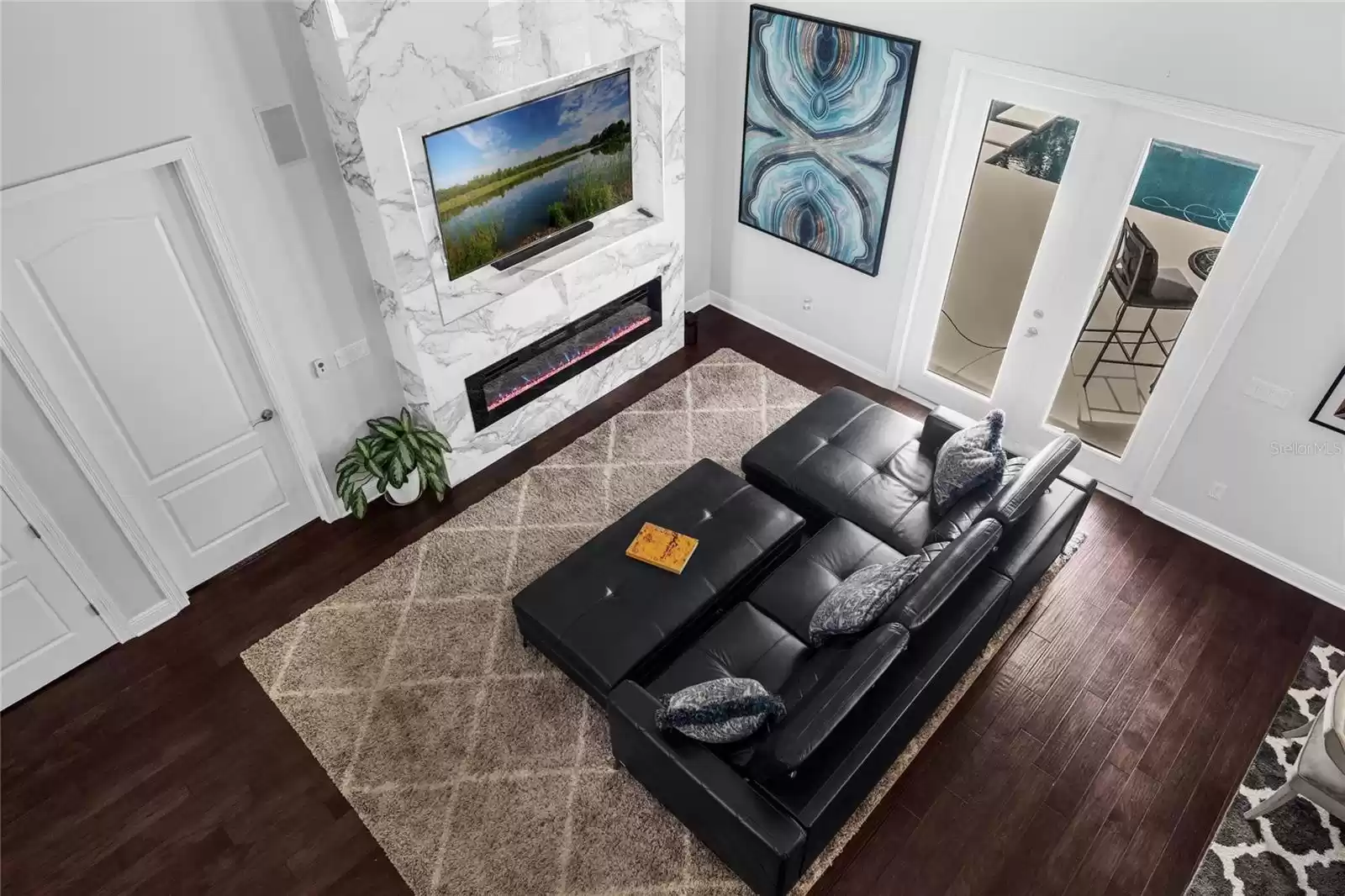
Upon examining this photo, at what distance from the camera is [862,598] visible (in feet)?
12.1

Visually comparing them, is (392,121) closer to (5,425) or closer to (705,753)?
(5,425)

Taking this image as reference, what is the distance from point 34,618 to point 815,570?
3941 mm

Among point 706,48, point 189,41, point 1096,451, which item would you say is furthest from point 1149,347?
point 189,41

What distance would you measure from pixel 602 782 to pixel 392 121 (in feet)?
10.9

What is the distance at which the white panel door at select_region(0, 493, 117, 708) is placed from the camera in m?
4.11

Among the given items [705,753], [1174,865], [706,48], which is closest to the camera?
[705,753]

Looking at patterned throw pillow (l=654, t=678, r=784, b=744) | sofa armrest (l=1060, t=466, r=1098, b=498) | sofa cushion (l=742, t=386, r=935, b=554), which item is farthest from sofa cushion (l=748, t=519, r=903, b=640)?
sofa armrest (l=1060, t=466, r=1098, b=498)

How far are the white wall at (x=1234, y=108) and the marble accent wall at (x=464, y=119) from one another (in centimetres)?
90

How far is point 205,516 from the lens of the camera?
479 cm

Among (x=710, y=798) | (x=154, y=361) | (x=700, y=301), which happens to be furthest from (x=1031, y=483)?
(x=154, y=361)

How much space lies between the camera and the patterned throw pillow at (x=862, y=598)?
12.1ft

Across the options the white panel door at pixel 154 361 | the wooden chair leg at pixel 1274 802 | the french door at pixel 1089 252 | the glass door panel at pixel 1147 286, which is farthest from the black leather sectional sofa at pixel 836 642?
the white panel door at pixel 154 361

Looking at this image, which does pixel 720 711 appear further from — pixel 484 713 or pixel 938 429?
pixel 938 429

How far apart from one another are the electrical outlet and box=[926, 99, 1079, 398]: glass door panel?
371cm
